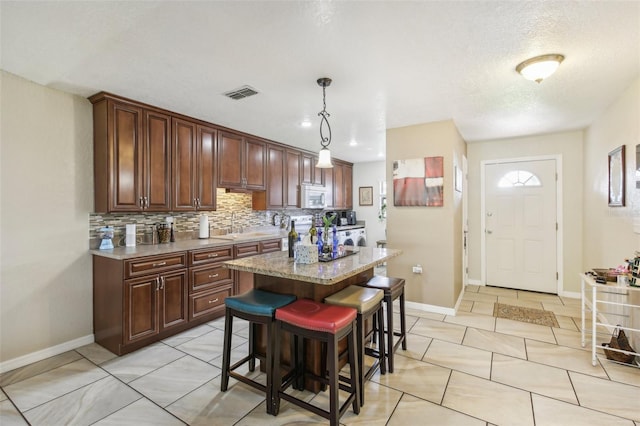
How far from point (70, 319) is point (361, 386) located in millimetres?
2715

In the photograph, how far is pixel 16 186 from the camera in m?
2.47

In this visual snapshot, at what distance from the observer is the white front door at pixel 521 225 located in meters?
4.37

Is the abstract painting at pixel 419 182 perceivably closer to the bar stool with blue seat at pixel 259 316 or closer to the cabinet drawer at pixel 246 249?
the cabinet drawer at pixel 246 249

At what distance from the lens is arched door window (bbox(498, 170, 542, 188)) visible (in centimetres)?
446

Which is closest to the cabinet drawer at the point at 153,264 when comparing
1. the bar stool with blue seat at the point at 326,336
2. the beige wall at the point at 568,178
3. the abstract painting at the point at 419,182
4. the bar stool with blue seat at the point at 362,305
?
the bar stool with blue seat at the point at 326,336

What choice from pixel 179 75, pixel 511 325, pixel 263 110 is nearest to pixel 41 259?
pixel 179 75

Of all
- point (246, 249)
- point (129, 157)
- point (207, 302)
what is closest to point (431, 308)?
point (246, 249)

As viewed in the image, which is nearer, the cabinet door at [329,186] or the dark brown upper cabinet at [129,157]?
the dark brown upper cabinet at [129,157]

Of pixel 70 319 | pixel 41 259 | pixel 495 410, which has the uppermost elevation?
pixel 41 259

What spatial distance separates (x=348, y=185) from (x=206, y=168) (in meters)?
3.67

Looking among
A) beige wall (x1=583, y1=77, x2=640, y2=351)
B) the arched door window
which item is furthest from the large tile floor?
the arched door window

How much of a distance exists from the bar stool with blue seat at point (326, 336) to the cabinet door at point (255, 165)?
2.65m

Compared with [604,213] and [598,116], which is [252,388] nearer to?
[604,213]

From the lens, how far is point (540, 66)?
2.15m
